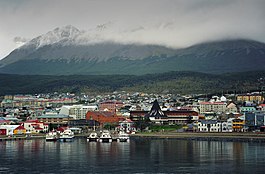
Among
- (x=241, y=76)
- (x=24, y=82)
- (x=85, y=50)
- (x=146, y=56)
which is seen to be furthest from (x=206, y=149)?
(x=85, y=50)

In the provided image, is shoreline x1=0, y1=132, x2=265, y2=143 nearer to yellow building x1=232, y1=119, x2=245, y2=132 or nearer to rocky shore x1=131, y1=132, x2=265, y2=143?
rocky shore x1=131, y1=132, x2=265, y2=143

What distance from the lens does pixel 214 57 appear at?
159000mm

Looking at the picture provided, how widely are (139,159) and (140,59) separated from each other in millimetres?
134481

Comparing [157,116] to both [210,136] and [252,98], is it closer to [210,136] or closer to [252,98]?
[210,136]

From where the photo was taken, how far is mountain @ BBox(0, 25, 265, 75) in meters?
152

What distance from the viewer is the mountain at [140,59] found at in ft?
498

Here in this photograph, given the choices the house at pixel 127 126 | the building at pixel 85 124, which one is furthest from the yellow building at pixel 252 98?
the building at pixel 85 124

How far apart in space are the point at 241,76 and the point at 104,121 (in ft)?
160

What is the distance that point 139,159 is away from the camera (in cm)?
3819

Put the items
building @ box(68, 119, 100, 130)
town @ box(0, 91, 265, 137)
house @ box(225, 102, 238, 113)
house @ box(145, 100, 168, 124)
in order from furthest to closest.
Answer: house @ box(225, 102, 238, 113), house @ box(145, 100, 168, 124), building @ box(68, 119, 100, 130), town @ box(0, 91, 265, 137)

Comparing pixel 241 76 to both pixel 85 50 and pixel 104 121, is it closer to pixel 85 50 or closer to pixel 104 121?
pixel 104 121

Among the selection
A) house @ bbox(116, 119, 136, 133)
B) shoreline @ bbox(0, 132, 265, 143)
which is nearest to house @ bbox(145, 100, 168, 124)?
house @ bbox(116, 119, 136, 133)

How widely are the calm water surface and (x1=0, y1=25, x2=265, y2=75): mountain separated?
319ft

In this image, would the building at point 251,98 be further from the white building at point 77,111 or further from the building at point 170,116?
the white building at point 77,111
